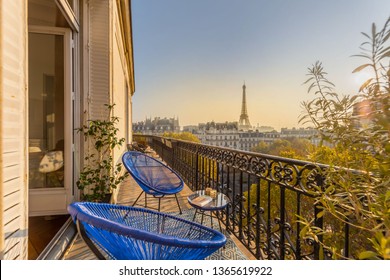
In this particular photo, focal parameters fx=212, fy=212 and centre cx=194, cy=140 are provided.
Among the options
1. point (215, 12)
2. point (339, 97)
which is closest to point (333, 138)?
point (339, 97)

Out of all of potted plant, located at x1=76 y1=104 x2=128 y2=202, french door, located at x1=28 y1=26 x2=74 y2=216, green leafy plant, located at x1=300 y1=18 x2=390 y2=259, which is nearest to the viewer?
green leafy plant, located at x1=300 y1=18 x2=390 y2=259

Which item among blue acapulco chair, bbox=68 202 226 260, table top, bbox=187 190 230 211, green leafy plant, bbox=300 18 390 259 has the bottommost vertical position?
table top, bbox=187 190 230 211

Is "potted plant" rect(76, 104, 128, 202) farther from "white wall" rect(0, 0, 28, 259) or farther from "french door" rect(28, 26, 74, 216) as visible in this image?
"white wall" rect(0, 0, 28, 259)

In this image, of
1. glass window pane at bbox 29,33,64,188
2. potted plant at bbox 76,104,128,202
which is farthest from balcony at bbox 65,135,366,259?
glass window pane at bbox 29,33,64,188

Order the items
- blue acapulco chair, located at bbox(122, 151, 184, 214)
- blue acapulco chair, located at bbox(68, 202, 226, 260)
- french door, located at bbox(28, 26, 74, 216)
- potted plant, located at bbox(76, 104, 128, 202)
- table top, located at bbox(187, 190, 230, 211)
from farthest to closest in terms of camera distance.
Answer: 1. blue acapulco chair, located at bbox(122, 151, 184, 214)
2. potted plant, located at bbox(76, 104, 128, 202)
3. french door, located at bbox(28, 26, 74, 216)
4. table top, located at bbox(187, 190, 230, 211)
5. blue acapulco chair, located at bbox(68, 202, 226, 260)

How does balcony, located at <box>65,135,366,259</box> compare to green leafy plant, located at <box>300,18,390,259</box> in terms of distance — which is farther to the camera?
balcony, located at <box>65,135,366,259</box>

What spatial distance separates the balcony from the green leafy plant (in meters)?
0.13

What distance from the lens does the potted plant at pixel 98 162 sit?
2.49 m

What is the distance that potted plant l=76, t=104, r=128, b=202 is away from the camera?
8.18ft

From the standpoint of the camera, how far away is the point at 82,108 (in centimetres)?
255

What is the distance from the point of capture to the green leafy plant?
0.73 m

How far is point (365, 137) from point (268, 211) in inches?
51.7

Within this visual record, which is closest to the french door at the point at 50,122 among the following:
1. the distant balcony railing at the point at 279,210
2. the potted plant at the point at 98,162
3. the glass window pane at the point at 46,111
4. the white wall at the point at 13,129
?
the glass window pane at the point at 46,111

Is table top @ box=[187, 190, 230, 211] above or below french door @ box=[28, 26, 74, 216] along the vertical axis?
below
